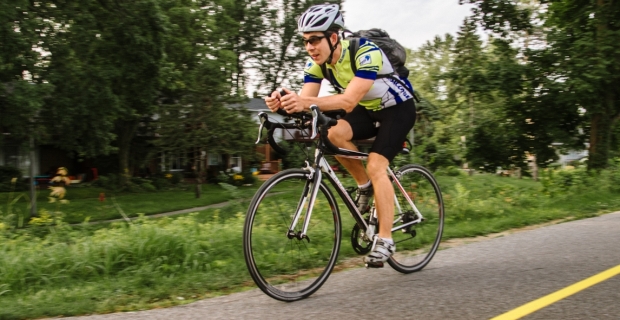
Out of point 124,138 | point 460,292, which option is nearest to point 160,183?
point 124,138

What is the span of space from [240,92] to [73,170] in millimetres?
14367

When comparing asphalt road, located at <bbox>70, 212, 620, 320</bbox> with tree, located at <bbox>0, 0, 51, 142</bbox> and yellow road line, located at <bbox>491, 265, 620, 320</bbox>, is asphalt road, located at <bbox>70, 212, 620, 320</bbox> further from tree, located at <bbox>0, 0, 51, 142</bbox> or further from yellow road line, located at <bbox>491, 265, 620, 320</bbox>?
tree, located at <bbox>0, 0, 51, 142</bbox>

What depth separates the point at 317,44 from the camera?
4.27 metres

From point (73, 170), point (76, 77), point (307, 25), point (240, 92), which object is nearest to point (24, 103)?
point (76, 77)

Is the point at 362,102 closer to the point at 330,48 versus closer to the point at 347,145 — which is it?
the point at 347,145

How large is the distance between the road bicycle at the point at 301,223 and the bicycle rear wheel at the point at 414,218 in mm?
354

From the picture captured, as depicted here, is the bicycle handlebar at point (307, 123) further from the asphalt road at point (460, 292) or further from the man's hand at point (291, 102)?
the asphalt road at point (460, 292)

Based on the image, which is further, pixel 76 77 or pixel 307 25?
pixel 76 77

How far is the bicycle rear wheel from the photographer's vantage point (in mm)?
5305

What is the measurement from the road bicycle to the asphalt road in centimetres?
17

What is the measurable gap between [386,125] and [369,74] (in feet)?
2.07

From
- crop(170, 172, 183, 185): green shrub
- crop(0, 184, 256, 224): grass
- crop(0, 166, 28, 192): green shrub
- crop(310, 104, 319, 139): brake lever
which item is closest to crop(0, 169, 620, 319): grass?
crop(310, 104, 319, 139): brake lever

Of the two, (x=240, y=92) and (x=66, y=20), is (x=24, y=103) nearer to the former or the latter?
(x=66, y=20)

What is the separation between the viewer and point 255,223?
405cm
